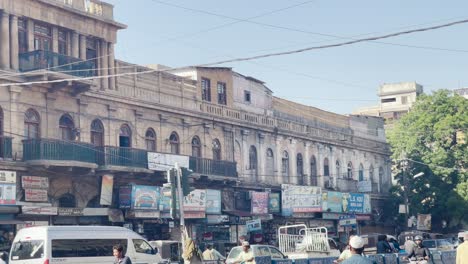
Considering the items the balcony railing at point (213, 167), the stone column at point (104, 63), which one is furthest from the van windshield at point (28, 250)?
the balcony railing at point (213, 167)

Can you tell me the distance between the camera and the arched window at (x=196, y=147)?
44.5m

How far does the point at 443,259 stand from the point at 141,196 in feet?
47.6

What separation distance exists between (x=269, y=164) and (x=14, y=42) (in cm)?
2112

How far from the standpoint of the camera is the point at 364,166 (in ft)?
205

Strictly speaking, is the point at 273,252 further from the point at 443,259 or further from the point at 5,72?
the point at 5,72

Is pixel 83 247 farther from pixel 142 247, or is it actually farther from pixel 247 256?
pixel 247 256

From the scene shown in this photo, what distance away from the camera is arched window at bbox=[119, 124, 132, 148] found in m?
39.4

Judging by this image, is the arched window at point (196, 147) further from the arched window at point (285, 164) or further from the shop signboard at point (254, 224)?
the arched window at point (285, 164)

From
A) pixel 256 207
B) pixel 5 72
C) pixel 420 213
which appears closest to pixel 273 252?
pixel 5 72

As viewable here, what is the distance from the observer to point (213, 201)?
42.8 m

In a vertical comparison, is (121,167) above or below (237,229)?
above

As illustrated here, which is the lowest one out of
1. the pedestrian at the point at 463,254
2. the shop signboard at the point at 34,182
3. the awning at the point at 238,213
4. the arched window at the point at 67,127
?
the pedestrian at the point at 463,254

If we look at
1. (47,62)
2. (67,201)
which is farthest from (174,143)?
(47,62)

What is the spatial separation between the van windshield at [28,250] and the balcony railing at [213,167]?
57.1ft
